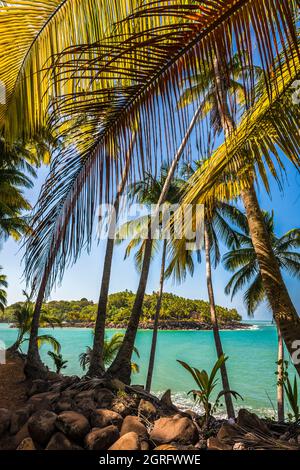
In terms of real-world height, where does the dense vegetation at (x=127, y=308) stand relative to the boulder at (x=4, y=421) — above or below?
below

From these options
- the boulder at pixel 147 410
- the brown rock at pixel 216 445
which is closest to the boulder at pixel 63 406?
the boulder at pixel 147 410

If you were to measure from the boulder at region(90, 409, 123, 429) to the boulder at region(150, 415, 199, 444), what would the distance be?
86 centimetres

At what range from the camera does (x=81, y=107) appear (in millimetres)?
1129

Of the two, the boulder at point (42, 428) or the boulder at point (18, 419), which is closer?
the boulder at point (42, 428)

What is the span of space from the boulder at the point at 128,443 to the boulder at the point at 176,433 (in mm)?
265

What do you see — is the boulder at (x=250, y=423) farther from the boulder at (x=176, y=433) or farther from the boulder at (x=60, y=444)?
the boulder at (x=60, y=444)

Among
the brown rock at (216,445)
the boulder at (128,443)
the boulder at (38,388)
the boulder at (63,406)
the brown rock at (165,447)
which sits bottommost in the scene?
the boulder at (38,388)

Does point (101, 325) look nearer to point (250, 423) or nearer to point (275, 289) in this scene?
point (250, 423)

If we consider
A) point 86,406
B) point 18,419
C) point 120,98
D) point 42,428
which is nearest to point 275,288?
point 120,98

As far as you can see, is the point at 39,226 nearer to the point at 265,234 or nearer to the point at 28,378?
the point at 265,234

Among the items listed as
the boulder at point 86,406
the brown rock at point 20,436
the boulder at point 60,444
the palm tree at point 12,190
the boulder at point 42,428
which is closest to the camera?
the boulder at point 60,444

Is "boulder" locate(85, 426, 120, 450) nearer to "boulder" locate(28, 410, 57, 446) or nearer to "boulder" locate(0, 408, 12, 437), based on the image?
"boulder" locate(28, 410, 57, 446)

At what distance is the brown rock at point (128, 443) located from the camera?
3.42 meters

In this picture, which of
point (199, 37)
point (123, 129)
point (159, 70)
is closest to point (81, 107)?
point (123, 129)
